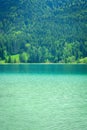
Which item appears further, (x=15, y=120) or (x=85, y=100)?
(x=85, y=100)

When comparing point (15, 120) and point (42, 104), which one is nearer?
point (15, 120)

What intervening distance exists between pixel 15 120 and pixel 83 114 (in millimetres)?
8132

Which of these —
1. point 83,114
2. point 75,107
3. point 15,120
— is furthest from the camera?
point 75,107

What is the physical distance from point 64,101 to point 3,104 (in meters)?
9.09

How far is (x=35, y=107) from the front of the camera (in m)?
48.1

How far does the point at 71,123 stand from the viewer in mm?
38000

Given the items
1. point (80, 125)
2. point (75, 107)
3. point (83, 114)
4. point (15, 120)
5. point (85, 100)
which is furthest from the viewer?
point (85, 100)

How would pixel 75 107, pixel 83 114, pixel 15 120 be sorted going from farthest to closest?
pixel 75 107, pixel 83 114, pixel 15 120

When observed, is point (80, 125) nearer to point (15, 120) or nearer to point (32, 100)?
point (15, 120)

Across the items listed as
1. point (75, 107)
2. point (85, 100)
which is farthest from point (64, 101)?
point (75, 107)

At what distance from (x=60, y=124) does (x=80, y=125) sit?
6.63ft

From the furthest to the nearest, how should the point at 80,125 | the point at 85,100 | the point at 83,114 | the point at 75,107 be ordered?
the point at 85,100 → the point at 75,107 → the point at 83,114 → the point at 80,125

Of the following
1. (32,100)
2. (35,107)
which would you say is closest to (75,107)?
(35,107)

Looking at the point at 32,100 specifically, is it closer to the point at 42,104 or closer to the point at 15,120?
the point at 42,104
